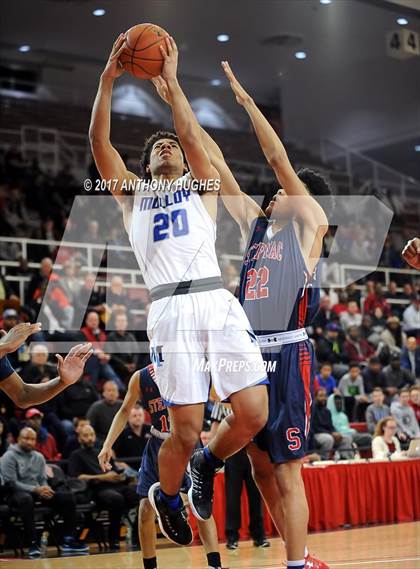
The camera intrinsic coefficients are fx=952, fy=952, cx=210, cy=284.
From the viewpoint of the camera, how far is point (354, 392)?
14.2 metres

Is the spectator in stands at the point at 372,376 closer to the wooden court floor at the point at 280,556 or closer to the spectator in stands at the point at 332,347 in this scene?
the spectator in stands at the point at 332,347

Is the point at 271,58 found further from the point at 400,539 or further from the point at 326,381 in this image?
the point at 400,539

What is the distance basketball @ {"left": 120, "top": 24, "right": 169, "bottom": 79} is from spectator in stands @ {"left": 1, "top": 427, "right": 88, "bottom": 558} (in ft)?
17.8

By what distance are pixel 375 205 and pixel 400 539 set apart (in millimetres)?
9759

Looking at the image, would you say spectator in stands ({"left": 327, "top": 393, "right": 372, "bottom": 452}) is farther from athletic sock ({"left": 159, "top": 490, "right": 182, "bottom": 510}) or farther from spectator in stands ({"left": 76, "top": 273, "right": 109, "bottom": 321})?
athletic sock ({"left": 159, "top": 490, "right": 182, "bottom": 510})

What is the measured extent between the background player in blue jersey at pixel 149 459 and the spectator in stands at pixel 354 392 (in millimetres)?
7318

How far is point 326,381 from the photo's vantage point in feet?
45.9

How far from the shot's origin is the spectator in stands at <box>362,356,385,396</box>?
14.5m

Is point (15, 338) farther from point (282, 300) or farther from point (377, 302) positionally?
point (377, 302)

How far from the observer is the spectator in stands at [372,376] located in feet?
47.6

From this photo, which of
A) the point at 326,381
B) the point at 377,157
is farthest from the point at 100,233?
the point at 377,157

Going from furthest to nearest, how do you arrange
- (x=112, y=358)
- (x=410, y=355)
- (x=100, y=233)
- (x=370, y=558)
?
(x=410, y=355) → (x=100, y=233) → (x=112, y=358) → (x=370, y=558)

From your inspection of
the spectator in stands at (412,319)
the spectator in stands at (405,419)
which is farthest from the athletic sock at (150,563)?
the spectator in stands at (412,319)

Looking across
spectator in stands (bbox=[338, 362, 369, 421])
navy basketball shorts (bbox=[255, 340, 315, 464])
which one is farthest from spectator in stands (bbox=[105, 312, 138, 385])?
navy basketball shorts (bbox=[255, 340, 315, 464])
